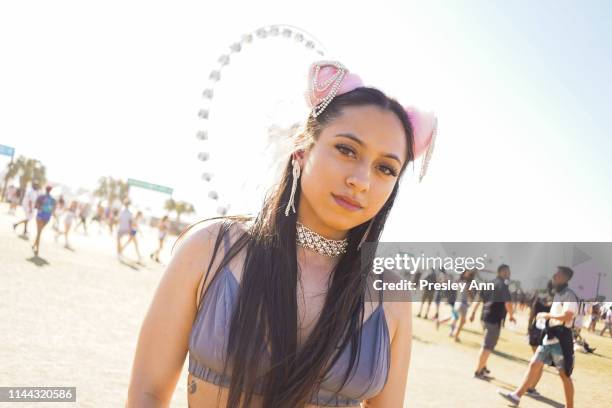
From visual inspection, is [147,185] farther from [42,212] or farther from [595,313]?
[595,313]

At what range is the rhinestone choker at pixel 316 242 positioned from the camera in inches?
76.2

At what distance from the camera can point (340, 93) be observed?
187cm

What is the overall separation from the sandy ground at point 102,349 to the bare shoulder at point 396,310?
3.45 m

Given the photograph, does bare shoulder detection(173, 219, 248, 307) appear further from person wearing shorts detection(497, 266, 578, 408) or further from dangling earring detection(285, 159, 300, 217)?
person wearing shorts detection(497, 266, 578, 408)

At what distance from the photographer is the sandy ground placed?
477 cm

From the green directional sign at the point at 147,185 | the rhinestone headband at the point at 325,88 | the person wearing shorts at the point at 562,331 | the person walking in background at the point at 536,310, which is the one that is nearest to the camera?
the rhinestone headband at the point at 325,88

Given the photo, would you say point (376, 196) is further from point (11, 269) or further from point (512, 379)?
point (11, 269)

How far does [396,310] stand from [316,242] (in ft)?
1.39

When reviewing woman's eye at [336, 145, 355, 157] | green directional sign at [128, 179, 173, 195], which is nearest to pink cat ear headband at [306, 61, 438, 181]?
woman's eye at [336, 145, 355, 157]

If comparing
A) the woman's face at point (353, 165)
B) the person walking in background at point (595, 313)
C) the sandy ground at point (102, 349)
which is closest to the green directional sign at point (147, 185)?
the sandy ground at point (102, 349)

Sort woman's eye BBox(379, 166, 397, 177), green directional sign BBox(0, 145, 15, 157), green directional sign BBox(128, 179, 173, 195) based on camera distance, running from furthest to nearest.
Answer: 1. green directional sign BBox(128, 179, 173, 195)
2. green directional sign BBox(0, 145, 15, 157)
3. woman's eye BBox(379, 166, 397, 177)

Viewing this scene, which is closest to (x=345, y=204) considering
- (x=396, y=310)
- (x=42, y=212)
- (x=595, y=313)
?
(x=396, y=310)

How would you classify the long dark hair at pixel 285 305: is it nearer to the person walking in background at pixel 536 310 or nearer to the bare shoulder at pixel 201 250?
the bare shoulder at pixel 201 250

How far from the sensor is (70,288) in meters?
9.09
